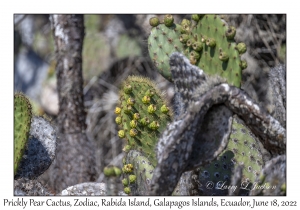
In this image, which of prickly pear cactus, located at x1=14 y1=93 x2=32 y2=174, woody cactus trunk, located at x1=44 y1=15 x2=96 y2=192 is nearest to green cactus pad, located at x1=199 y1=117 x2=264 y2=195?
prickly pear cactus, located at x1=14 y1=93 x2=32 y2=174

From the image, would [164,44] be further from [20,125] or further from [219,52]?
[20,125]

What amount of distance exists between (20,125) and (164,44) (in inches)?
33.9

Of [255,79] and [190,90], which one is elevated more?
[255,79]

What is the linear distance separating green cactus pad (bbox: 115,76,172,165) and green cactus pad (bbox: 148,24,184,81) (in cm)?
28

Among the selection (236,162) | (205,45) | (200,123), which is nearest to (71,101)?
(205,45)

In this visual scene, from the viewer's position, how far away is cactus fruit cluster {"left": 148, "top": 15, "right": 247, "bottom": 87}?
2.76 metres

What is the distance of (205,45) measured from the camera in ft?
9.43

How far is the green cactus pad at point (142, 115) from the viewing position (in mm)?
2852

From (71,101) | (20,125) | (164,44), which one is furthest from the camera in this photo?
(71,101)
